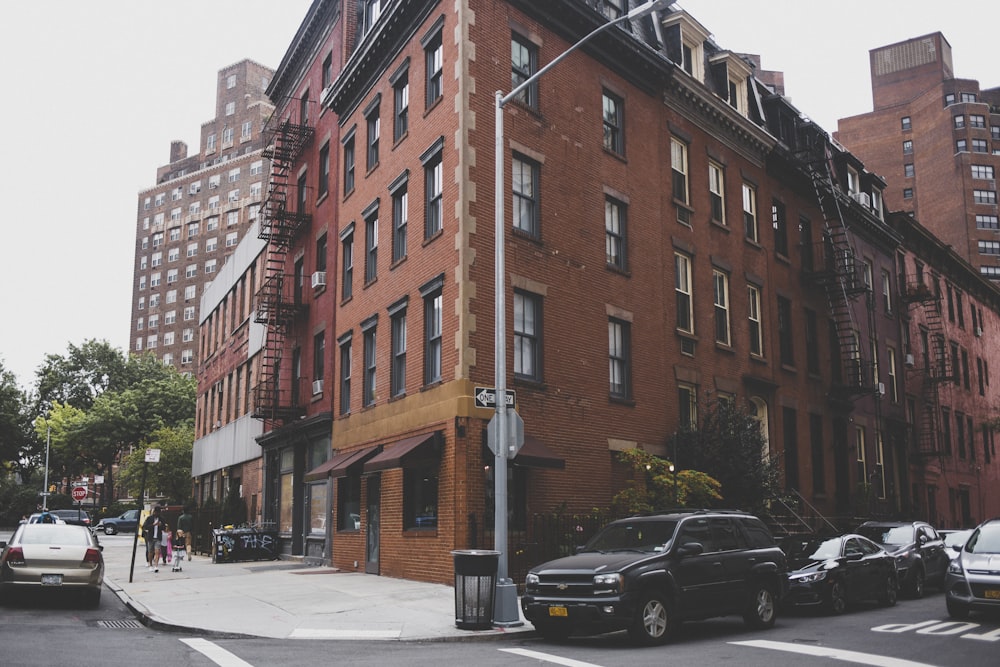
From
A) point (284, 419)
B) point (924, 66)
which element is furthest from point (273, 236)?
point (924, 66)

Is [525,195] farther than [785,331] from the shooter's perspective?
No

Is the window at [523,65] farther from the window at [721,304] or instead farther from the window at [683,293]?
the window at [721,304]

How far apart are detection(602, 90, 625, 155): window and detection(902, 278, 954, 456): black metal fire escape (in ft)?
67.6

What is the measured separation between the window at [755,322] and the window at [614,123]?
7.30m

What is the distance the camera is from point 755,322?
2844 cm

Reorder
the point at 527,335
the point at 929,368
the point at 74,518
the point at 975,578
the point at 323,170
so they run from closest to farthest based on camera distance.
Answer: the point at 975,578 → the point at 527,335 → the point at 323,170 → the point at 929,368 → the point at 74,518

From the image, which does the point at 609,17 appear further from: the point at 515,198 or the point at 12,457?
the point at 12,457

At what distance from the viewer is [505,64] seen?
2084 centimetres

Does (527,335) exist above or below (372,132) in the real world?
below

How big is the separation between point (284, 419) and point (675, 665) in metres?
21.0

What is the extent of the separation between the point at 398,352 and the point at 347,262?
5418 millimetres

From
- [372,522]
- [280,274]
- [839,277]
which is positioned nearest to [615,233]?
[372,522]

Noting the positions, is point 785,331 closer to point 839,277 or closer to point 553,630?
point 839,277

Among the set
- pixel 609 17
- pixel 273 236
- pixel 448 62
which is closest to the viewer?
pixel 448 62
